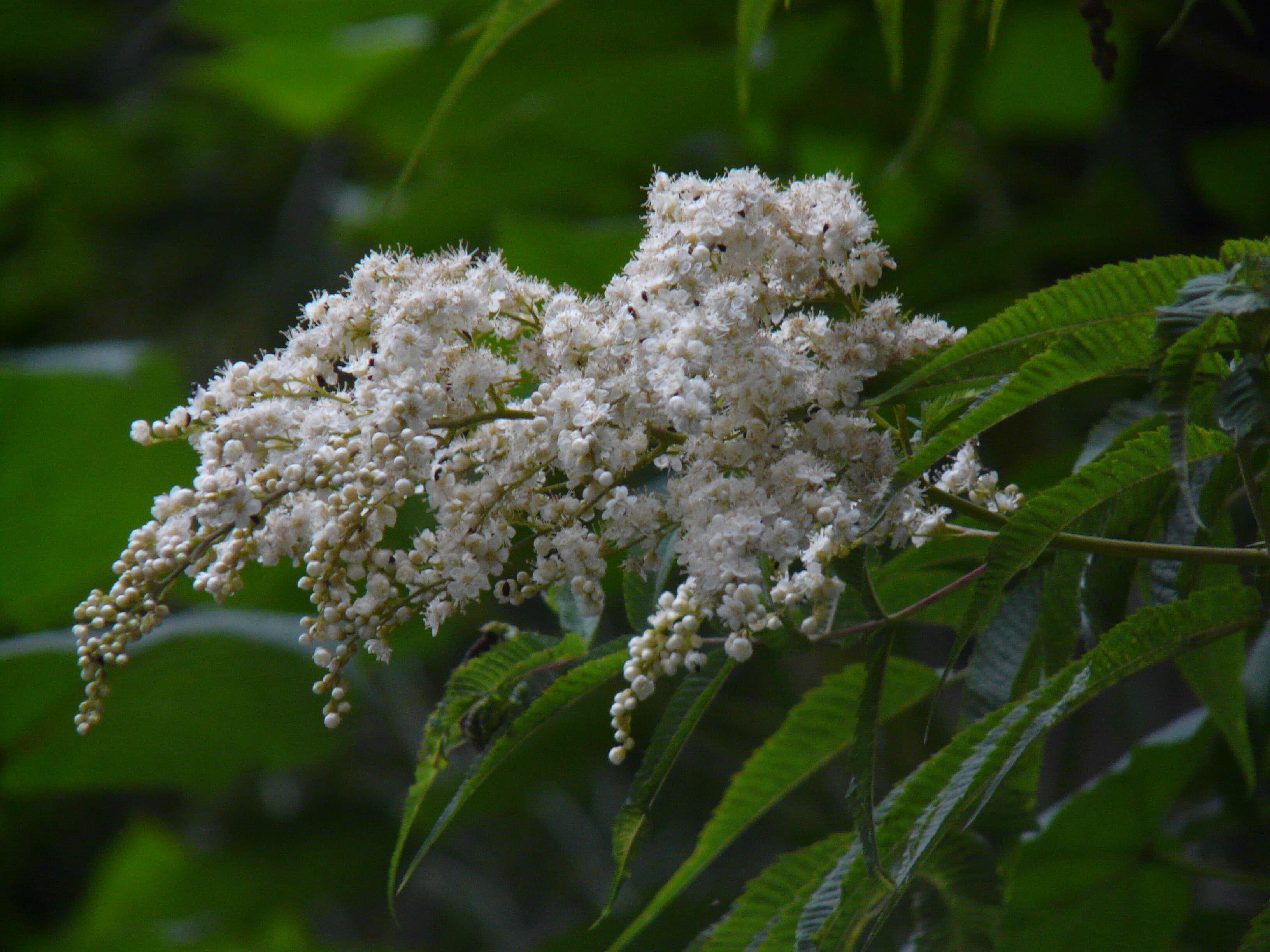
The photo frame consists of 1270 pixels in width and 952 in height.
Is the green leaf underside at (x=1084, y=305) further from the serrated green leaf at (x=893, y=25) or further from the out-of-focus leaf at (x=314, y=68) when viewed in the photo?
the out-of-focus leaf at (x=314, y=68)

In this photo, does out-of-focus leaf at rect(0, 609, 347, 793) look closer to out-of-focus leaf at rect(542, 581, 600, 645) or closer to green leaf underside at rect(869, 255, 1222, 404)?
out-of-focus leaf at rect(542, 581, 600, 645)

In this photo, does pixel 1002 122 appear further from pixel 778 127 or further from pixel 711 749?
pixel 711 749

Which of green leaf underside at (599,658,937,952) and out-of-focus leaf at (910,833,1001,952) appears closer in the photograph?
out-of-focus leaf at (910,833,1001,952)

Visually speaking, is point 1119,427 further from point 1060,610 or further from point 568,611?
point 568,611

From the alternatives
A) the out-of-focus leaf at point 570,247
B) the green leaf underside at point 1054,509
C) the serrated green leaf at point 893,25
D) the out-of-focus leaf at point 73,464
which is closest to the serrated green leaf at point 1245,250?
the green leaf underside at point 1054,509

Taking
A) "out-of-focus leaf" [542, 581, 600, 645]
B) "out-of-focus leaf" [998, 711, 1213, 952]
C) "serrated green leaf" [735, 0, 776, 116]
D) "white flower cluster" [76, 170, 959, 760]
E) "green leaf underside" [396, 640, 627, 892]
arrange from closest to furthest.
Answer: "white flower cluster" [76, 170, 959, 760], "green leaf underside" [396, 640, 627, 892], "serrated green leaf" [735, 0, 776, 116], "out-of-focus leaf" [542, 581, 600, 645], "out-of-focus leaf" [998, 711, 1213, 952]

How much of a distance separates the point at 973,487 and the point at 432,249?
131 inches

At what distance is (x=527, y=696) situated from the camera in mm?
1311

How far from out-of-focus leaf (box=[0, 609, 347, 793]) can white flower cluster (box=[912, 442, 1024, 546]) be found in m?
2.19

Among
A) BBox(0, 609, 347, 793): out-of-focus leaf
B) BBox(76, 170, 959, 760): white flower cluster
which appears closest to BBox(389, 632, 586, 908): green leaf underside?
BBox(76, 170, 959, 760): white flower cluster

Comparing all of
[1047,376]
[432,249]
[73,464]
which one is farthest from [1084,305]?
[432,249]

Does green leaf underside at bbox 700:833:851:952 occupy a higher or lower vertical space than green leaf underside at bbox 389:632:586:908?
lower

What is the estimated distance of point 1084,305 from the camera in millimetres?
960

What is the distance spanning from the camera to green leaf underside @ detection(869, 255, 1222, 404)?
0.95 meters
